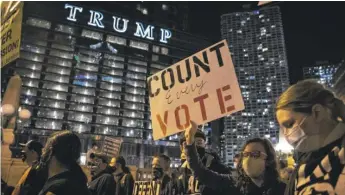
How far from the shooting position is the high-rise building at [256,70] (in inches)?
5561

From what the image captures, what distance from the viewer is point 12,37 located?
5.04 m

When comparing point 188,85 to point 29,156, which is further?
point 29,156

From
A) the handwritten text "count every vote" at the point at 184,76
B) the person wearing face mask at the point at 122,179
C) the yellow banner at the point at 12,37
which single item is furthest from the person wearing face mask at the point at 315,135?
the person wearing face mask at the point at 122,179

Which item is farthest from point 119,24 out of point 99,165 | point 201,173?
point 201,173

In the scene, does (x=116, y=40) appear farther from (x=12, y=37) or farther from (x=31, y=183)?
(x=31, y=183)

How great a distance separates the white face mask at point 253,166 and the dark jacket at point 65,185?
133 centimetres

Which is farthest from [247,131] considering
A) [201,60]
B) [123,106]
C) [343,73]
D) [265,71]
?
[201,60]

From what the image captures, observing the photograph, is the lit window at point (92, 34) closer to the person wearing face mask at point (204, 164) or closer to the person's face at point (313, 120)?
the person wearing face mask at point (204, 164)

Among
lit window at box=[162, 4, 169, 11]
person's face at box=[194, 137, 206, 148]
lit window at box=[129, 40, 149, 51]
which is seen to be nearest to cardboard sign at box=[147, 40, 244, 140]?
person's face at box=[194, 137, 206, 148]

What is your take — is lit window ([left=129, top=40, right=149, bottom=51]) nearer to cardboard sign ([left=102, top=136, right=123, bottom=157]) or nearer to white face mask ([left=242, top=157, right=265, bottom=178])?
cardboard sign ([left=102, top=136, right=123, bottom=157])

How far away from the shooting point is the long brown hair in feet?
4.51

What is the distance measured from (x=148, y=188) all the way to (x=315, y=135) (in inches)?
211

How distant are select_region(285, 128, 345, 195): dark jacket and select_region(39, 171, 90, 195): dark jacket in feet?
5.13

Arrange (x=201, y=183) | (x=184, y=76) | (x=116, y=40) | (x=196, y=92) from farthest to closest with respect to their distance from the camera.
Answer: (x=116, y=40), (x=184, y=76), (x=196, y=92), (x=201, y=183)
